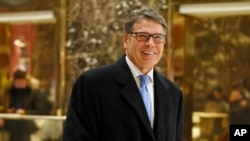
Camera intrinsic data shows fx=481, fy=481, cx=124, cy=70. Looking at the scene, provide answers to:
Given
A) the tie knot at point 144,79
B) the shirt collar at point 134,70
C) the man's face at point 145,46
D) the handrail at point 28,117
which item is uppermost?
the man's face at point 145,46

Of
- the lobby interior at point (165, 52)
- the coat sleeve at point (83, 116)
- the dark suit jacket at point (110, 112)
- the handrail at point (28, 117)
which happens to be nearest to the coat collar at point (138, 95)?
the dark suit jacket at point (110, 112)

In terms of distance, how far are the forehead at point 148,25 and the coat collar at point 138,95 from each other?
0.24 meters

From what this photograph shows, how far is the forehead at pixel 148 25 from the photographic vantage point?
2.49 meters

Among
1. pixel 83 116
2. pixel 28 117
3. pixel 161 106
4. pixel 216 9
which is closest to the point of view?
pixel 83 116

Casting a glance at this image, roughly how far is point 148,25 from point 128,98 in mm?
392

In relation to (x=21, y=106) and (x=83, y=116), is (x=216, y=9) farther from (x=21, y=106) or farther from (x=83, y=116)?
(x=83, y=116)

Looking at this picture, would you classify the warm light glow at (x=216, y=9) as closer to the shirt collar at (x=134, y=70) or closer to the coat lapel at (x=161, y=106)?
the coat lapel at (x=161, y=106)

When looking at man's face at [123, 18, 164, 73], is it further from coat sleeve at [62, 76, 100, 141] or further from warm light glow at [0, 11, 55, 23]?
warm light glow at [0, 11, 55, 23]

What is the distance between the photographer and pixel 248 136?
4.56 m

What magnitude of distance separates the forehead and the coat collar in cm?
24

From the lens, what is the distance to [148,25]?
249 cm

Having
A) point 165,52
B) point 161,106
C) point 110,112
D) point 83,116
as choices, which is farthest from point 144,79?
point 165,52

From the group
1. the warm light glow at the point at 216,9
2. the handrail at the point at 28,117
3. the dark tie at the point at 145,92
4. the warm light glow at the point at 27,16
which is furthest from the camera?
the warm light glow at the point at 27,16

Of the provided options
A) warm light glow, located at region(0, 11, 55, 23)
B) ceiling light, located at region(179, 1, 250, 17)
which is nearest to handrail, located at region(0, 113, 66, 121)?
warm light glow, located at region(0, 11, 55, 23)
